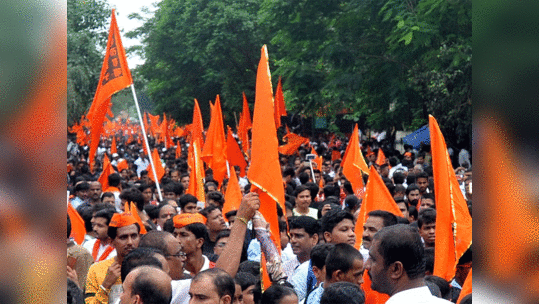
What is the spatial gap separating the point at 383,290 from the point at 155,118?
110 feet

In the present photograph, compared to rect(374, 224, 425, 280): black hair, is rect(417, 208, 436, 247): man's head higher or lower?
lower

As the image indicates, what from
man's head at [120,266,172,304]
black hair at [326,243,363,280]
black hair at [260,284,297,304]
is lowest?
black hair at [260,284,297,304]

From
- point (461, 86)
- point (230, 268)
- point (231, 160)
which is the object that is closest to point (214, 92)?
point (461, 86)

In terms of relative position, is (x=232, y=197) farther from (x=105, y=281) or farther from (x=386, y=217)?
(x=105, y=281)

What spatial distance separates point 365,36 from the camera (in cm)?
1753

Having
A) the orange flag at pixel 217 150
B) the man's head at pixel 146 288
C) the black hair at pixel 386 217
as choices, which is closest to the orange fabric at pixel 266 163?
the black hair at pixel 386 217

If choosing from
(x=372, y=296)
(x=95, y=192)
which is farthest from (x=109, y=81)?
(x=372, y=296)

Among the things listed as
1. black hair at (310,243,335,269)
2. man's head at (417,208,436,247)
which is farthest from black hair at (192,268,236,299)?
man's head at (417,208,436,247)

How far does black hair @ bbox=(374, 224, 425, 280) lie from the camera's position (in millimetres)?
2926

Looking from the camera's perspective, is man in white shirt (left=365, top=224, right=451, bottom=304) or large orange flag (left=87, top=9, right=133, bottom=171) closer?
man in white shirt (left=365, top=224, right=451, bottom=304)

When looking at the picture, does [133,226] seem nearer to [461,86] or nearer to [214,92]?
[461,86]

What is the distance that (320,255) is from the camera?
4355 millimetres

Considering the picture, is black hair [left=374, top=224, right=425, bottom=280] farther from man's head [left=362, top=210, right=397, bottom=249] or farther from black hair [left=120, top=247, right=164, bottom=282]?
man's head [left=362, top=210, right=397, bottom=249]

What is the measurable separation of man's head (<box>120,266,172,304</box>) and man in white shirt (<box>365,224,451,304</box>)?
946 millimetres
